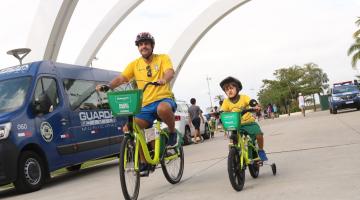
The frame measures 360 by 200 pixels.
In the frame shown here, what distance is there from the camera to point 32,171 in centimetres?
906

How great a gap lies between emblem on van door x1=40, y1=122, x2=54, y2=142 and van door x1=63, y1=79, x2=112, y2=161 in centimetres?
74

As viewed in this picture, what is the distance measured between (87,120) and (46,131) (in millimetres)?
1569

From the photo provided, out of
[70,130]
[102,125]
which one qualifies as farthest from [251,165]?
[102,125]

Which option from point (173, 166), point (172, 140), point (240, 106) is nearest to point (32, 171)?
point (173, 166)

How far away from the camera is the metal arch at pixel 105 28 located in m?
30.4

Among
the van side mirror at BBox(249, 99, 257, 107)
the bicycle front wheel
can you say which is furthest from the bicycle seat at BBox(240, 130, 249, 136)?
the bicycle front wheel

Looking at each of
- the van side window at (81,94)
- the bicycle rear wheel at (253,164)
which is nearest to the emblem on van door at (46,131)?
the van side window at (81,94)

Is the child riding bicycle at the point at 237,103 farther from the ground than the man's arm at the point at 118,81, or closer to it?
closer to it

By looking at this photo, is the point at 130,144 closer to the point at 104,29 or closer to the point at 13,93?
the point at 13,93

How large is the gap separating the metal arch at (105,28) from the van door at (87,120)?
19007mm

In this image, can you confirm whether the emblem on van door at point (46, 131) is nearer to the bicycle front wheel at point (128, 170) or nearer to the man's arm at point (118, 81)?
the man's arm at point (118, 81)

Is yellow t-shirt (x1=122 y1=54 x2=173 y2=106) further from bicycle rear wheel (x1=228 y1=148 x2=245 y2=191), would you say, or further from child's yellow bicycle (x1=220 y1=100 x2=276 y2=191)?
bicycle rear wheel (x1=228 y1=148 x2=245 y2=191)

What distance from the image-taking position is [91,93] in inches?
461

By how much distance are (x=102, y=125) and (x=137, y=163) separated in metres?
5.92
